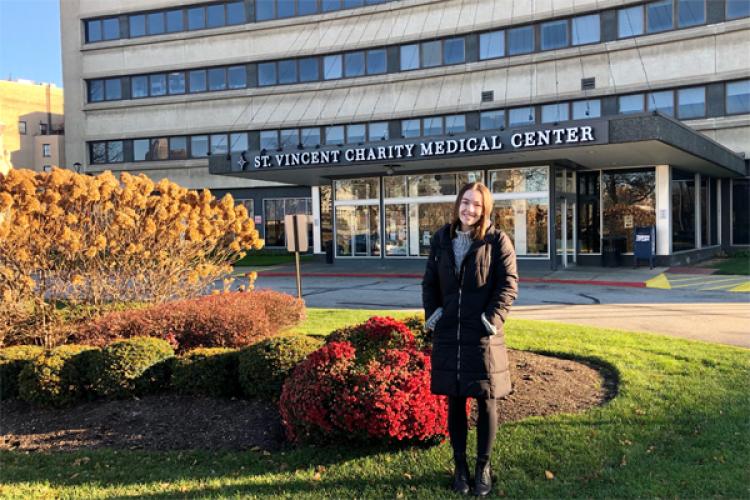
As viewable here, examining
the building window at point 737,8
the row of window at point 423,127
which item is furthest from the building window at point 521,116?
the building window at point 737,8

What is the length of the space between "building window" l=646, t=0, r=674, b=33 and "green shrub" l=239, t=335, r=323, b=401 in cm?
2605

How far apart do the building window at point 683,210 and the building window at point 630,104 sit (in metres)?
4.20

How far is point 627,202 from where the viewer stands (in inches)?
927

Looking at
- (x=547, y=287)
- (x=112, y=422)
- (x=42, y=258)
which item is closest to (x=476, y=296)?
(x=112, y=422)

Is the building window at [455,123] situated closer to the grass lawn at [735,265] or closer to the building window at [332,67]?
the building window at [332,67]

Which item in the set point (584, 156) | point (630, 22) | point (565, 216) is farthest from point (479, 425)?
point (630, 22)

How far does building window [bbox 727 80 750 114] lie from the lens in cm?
2526

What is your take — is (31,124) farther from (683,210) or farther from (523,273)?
(683,210)

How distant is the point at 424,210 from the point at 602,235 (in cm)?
688

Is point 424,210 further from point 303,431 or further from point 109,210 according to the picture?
point 303,431

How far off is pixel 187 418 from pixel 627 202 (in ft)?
69.6

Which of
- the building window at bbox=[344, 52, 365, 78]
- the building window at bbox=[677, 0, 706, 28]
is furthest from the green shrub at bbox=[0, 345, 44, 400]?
the building window at bbox=[344, 52, 365, 78]

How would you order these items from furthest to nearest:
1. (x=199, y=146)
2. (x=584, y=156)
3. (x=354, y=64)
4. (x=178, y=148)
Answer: (x=178, y=148), (x=199, y=146), (x=354, y=64), (x=584, y=156)

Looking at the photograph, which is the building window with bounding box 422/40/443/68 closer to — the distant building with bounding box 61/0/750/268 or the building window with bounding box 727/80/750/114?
the distant building with bounding box 61/0/750/268
